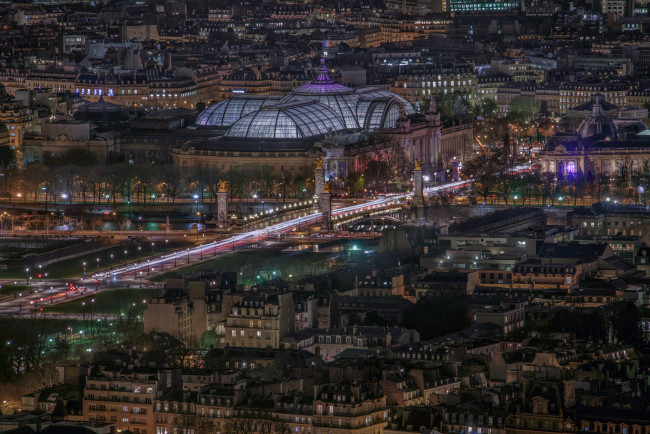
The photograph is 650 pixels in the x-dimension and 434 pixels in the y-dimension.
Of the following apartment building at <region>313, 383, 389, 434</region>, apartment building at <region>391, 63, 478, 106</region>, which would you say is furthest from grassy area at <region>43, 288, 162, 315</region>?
apartment building at <region>391, 63, 478, 106</region>

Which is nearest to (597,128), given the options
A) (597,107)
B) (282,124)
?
(597,107)

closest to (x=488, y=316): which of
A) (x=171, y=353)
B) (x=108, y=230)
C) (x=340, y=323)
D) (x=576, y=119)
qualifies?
(x=340, y=323)

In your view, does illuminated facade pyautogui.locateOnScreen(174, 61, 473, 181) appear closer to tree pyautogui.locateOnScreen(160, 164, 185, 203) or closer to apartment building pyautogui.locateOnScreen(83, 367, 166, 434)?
tree pyautogui.locateOnScreen(160, 164, 185, 203)

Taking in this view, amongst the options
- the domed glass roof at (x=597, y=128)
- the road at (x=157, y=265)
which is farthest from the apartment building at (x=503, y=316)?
the domed glass roof at (x=597, y=128)

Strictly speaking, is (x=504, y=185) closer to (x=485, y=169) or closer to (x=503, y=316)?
(x=485, y=169)

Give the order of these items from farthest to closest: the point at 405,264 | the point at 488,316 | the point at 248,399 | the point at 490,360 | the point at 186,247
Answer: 1. the point at 186,247
2. the point at 405,264
3. the point at 488,316
4. the point at 490,360
5. the point at 248,399

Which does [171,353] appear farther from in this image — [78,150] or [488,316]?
[78,150]
